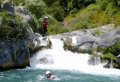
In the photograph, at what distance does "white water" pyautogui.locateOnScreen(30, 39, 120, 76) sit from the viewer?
27.1m

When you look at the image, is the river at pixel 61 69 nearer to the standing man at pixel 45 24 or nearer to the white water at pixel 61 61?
the white water at pixel 61 61

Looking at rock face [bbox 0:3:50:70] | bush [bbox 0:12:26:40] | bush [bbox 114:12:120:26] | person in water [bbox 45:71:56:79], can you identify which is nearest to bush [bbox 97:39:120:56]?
bush [bbox 114:12:120:26]

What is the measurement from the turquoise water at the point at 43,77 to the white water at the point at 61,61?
1.66 metres

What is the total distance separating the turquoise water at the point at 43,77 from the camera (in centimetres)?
2327

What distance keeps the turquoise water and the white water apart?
5.46 feet

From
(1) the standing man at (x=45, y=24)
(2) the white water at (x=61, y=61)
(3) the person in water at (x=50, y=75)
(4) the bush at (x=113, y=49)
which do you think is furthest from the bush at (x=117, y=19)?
(3) the person in water at (x=50, y=75)

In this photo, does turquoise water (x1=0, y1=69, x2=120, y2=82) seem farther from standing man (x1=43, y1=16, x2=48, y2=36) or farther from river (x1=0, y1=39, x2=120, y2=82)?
standing man (x1=43, y1=16, x2=48, y2=36)

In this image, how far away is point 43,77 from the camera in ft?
77.8

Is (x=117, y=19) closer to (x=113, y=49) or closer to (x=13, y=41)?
(x=113, y=49)

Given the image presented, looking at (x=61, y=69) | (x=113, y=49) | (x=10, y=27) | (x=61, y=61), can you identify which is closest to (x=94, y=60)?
(x=113, y=49)

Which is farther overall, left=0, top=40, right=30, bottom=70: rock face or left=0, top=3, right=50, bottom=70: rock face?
left=0, top=3, right=50, bottom=70: rock face

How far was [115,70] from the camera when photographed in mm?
26906


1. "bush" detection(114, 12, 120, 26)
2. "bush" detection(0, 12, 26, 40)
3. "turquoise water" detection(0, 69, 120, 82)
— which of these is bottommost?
"turquoise water" detection(0, 69, 120, 82)

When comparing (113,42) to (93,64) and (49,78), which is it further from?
(49,78)
